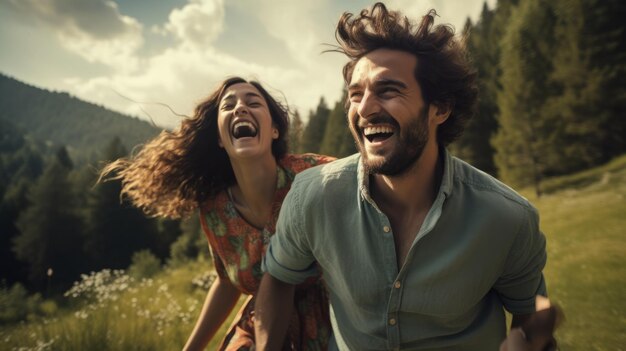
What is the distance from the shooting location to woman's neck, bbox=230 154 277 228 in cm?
320

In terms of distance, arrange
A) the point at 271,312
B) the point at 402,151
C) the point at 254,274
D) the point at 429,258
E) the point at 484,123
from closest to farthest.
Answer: the point at 429,258 < the point at 402,151 < the point at 271,312 < the point at 254,274 < the point at 484,123

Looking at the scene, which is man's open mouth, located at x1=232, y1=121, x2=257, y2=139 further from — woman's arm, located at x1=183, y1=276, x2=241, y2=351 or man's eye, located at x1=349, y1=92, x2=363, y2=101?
woman's arm, located at x1=183, y1=276, x2=241, y2=351

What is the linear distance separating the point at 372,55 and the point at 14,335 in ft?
18.3

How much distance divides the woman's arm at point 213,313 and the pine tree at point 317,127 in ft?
149

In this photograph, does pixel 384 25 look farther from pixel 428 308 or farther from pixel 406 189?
pixel 428 308

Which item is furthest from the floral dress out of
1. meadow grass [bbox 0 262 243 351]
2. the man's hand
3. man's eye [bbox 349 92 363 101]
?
meadow grass [bbox 0 262 243 351]

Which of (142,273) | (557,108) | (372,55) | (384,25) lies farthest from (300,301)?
(557,108)

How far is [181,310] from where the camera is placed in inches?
231

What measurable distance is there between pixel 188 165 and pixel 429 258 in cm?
247

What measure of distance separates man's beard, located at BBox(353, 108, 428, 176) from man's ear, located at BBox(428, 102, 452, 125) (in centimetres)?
18

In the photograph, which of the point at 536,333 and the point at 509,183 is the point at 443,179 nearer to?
the point at 536,333

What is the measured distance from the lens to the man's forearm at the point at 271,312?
8.09 feet

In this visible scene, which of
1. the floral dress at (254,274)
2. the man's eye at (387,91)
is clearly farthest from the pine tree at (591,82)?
the man's eye at (387,91)

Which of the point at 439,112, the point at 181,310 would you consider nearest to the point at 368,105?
the point at 439,112
